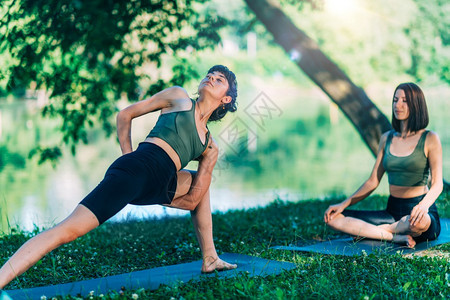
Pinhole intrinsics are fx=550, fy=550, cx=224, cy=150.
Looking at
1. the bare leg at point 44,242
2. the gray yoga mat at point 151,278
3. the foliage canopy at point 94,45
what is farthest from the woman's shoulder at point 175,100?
the foliage canopy at point 94,45

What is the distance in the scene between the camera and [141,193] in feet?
10.8

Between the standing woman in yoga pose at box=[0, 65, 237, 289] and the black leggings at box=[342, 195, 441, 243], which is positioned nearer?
the standing woman in yoga pose at box=[0, 65, 237, 289]

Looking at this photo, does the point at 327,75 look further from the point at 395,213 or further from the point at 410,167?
the point at 395,213

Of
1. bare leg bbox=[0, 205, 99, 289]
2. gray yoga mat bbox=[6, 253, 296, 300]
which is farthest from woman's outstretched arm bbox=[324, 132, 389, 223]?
bare leg bbox=[0, 205, 99, 289]

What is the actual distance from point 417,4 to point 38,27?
18702 mm

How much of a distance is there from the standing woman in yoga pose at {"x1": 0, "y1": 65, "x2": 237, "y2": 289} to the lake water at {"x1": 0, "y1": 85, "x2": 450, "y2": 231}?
1881 mm

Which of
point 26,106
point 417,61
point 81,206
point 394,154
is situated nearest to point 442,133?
point 417,61

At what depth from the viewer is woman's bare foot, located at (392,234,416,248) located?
4.32 metres

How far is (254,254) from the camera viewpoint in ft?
13.8

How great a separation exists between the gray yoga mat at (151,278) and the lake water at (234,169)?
1.97 metres

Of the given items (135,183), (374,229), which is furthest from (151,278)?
(374,229)

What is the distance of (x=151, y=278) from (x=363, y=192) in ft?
6.85

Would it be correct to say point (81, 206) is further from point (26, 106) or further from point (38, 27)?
point (26, 106)

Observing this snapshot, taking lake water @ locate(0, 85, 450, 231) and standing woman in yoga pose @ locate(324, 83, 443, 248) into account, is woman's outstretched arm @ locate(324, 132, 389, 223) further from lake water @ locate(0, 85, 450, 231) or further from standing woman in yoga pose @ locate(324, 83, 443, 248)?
lake water @ locate(0, 85, 450, 231)
